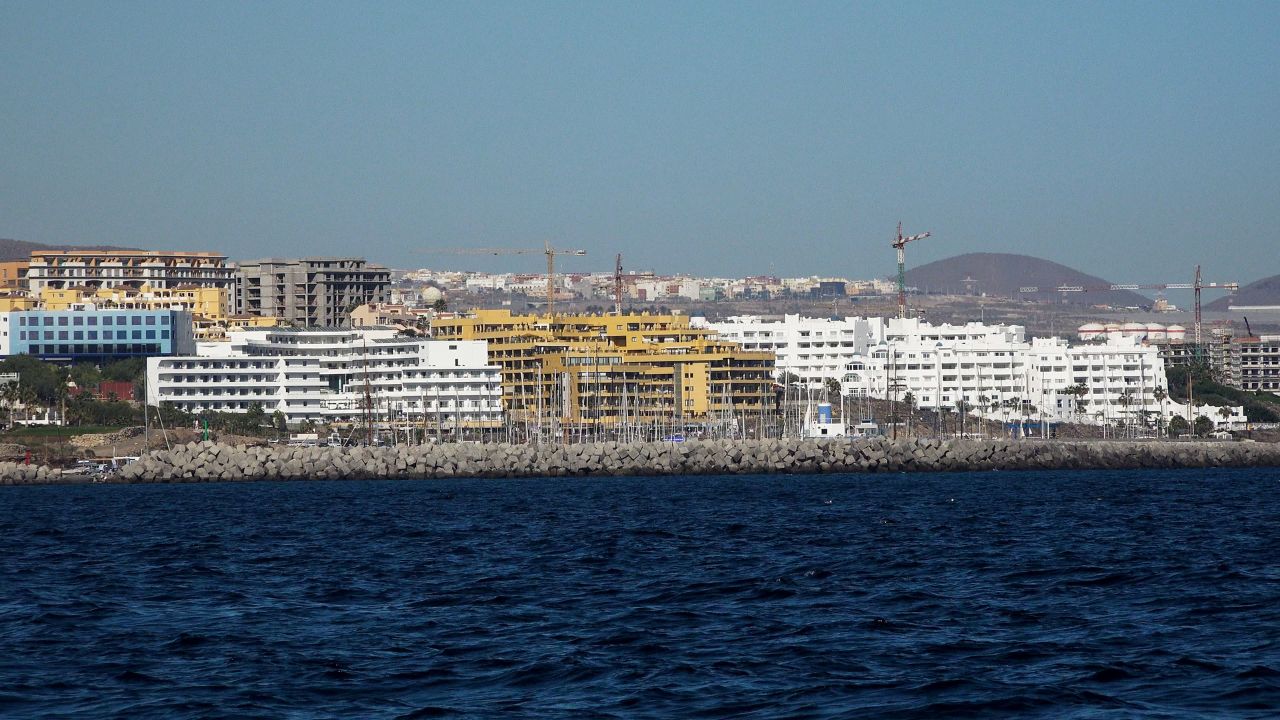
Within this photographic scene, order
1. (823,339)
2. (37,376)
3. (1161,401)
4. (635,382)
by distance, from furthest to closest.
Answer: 1. (823,339)
2. (1161,401)
3. (635,382)
4. (37,376)

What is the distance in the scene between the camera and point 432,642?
74.1 feet

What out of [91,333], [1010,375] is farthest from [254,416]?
[1010,375]

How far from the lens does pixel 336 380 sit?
14738cm

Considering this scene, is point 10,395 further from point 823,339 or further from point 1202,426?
point 1202,426

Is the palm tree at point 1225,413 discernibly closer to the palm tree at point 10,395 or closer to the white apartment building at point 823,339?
the white apartment building at point 823,339

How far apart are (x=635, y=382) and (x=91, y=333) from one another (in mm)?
46799

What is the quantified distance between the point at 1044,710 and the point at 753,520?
3101 cm

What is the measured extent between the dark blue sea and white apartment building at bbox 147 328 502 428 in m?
88.1

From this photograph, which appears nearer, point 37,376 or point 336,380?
point 37,376

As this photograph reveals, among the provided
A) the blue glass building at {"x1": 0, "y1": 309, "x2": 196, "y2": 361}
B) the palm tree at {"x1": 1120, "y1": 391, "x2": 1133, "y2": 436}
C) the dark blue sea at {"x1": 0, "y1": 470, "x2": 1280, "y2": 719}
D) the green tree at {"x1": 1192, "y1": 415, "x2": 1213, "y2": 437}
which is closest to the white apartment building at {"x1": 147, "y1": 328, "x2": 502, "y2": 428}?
the blue glass building at {"x1": 0, "y1": 309, "x2": 196, "y2": 361}

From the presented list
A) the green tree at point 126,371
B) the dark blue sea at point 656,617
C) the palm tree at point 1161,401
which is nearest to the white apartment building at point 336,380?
the green tree at point 126,371

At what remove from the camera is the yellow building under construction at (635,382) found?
139 meters

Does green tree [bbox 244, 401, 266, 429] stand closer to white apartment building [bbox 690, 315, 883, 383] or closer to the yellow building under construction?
the yellow building under construction

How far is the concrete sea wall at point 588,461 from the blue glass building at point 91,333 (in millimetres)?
52004
